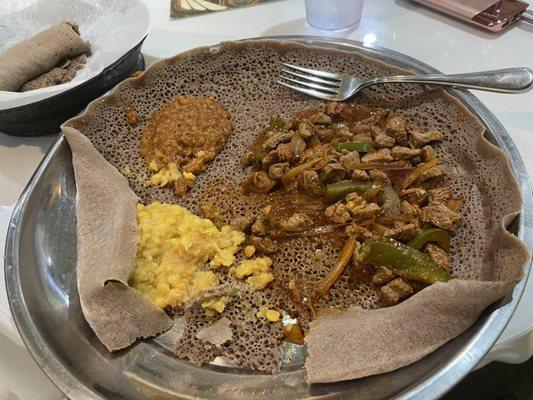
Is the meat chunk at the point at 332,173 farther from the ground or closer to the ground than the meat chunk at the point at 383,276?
farther from the ground

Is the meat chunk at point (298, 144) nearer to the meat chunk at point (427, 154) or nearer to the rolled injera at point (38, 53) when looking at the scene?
the meat chunk at point (427, 154)

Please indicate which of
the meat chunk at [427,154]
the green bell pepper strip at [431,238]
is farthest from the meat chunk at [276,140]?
the green bell pepper strip at [431,238]

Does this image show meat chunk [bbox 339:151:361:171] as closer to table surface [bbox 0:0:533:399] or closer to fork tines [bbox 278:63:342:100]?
fork tines [bbox 278:63:342:100]

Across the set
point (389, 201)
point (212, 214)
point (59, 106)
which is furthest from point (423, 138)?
point (59, 106)

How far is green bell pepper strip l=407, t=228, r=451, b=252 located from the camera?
1421mm

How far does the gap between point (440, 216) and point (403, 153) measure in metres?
0.26

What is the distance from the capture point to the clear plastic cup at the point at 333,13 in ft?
7.21

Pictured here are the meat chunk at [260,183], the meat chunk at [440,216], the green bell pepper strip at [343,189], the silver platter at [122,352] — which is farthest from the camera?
the meat chunk at [260,183]

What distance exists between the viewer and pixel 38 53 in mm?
1941

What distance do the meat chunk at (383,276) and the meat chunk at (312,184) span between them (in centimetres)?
33

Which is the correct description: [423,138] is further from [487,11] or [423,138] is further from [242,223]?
[487,11]

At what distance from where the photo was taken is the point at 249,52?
1923 millimetres

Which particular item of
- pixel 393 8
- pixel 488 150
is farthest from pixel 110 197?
pixel 393 8

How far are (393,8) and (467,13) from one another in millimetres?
349
